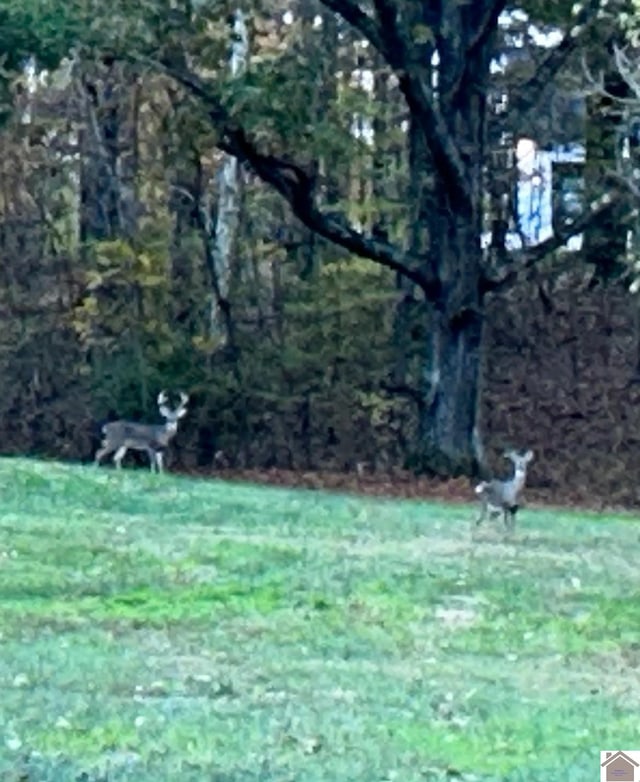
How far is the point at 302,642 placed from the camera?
602 inches

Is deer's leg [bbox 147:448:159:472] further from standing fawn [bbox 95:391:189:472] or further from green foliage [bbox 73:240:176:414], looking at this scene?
green foliage [bbox 73:240:176:414]

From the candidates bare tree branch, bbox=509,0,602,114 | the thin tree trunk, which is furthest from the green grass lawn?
the thin tree trunk

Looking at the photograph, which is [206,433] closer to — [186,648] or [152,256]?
[152,256]

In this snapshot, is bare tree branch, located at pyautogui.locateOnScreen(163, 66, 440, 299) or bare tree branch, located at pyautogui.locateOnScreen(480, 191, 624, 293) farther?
bare tree branch, located at pyautogui.locateOnScreen(480, 191, 624, 293)

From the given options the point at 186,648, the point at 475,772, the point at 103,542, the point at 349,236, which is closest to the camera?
the point at 475,772

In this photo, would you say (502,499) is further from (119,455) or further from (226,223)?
(226,223)

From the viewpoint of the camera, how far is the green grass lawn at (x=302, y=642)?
36.1ft

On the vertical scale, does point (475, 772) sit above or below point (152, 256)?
below

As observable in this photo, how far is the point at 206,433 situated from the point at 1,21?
773cm

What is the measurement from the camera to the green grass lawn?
11.0 metres

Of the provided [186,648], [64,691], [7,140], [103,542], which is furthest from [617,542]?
[7,140]

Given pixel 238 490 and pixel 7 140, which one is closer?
pixel 238 490

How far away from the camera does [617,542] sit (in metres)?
23.5

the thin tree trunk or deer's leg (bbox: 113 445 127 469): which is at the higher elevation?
the thin tree trunk
